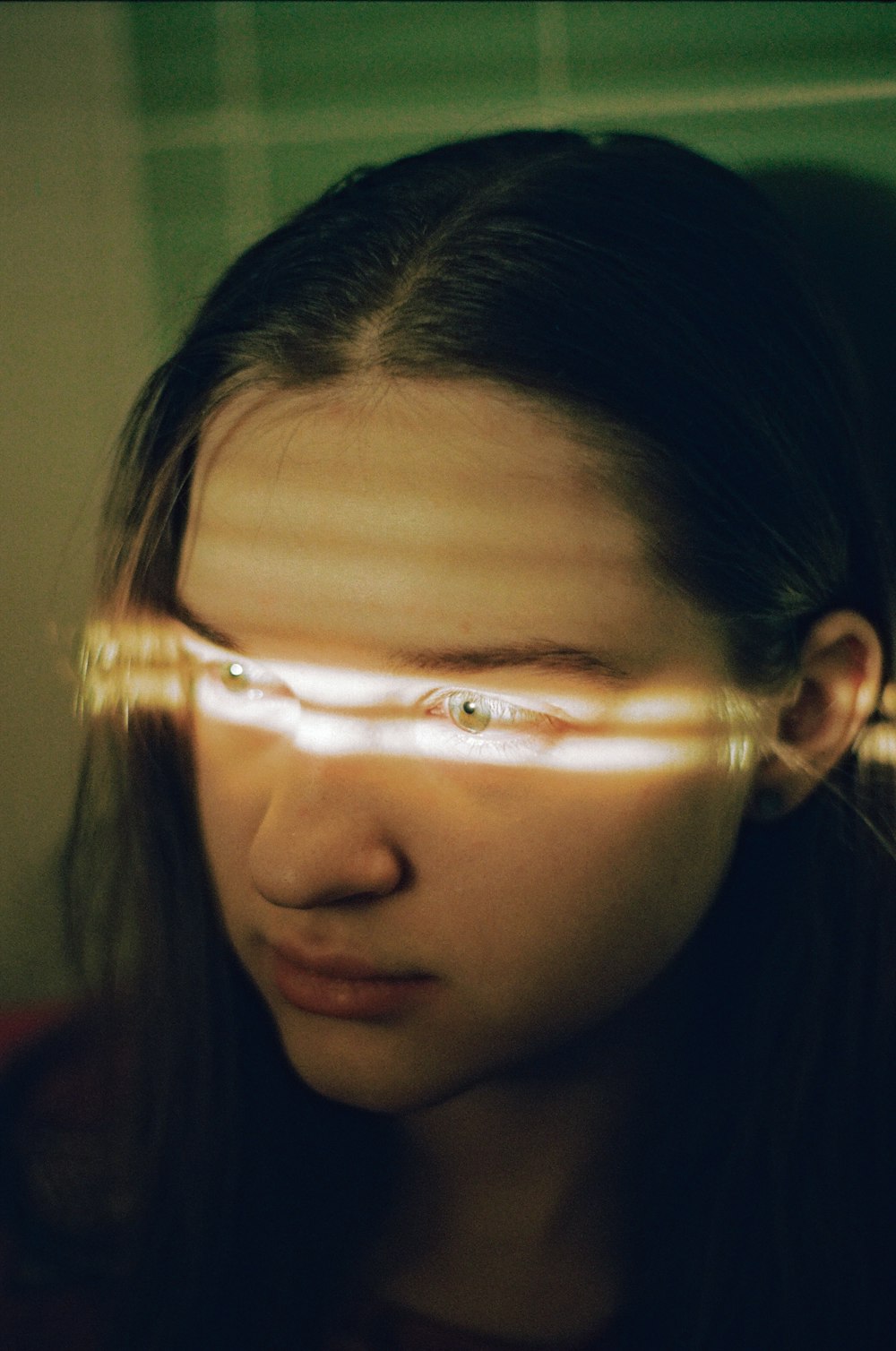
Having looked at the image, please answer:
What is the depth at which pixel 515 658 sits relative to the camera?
0.58 metres

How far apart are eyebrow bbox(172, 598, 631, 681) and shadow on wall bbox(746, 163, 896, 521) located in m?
0.41

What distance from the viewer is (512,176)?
674 millimetres

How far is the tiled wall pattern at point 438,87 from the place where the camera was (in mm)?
803

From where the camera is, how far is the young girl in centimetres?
60

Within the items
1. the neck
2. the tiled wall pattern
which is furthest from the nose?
the tiled wall pattern

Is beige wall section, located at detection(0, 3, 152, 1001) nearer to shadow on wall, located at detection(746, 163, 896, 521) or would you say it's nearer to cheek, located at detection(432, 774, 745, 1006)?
cheek, located at detection(432, 774, 745, 1006)

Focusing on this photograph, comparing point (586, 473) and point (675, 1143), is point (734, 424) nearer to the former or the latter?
point (586, 473)

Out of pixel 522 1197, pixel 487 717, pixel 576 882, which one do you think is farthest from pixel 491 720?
pixel 522 1197

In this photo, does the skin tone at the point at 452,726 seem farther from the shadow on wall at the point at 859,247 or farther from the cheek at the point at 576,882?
the shadow on wall at the point at 859,247

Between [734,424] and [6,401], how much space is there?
557mm

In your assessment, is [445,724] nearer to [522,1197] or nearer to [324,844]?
[324,844]

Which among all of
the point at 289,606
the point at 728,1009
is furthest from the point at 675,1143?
the point at 289,606

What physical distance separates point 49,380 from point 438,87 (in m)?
0.43

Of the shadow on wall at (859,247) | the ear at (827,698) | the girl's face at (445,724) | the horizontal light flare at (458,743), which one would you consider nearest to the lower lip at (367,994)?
the girl's face at (445,724)
